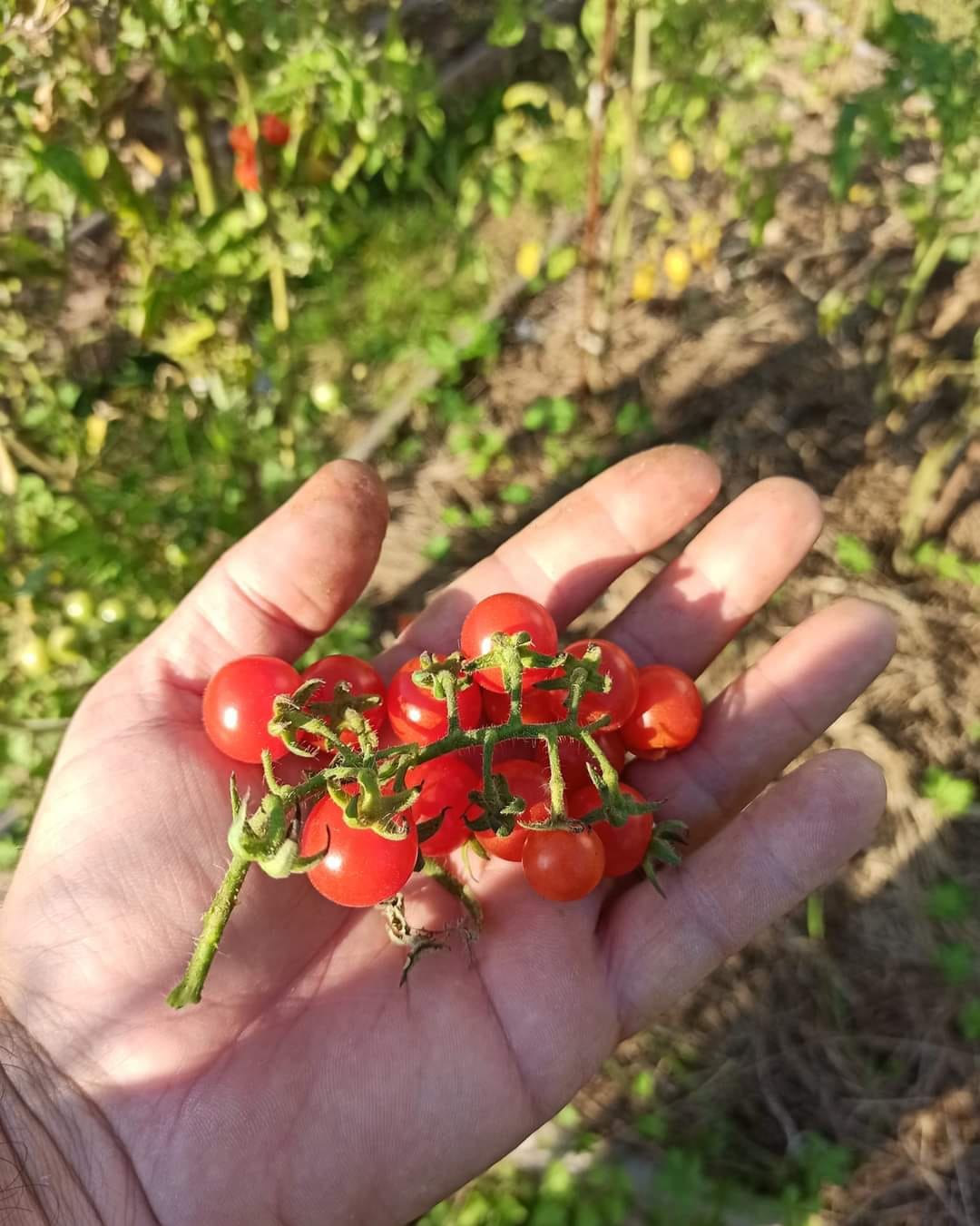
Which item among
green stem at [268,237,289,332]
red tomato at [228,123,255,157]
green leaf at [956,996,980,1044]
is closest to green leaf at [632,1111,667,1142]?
green leaf at [956,996,980,1044]

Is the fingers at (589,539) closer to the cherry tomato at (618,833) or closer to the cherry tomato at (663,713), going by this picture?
the cherry tomato at (663,713)

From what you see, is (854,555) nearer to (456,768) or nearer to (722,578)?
(722,578)

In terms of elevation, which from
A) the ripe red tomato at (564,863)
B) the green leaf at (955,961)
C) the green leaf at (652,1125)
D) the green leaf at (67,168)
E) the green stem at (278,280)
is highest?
the green leaf at (67,168)

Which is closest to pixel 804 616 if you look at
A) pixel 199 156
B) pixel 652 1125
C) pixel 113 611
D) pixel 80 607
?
pixel 652 1125

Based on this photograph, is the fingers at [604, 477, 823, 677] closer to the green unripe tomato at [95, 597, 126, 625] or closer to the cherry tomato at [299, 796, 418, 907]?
the cherry tomato at [299, 796, 418, 907]

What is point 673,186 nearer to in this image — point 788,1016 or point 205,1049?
point 788,1016

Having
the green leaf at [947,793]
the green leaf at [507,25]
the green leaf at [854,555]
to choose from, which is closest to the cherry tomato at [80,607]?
the green leaf at [507,25]

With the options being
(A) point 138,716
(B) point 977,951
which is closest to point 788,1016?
(B) point 977,951
